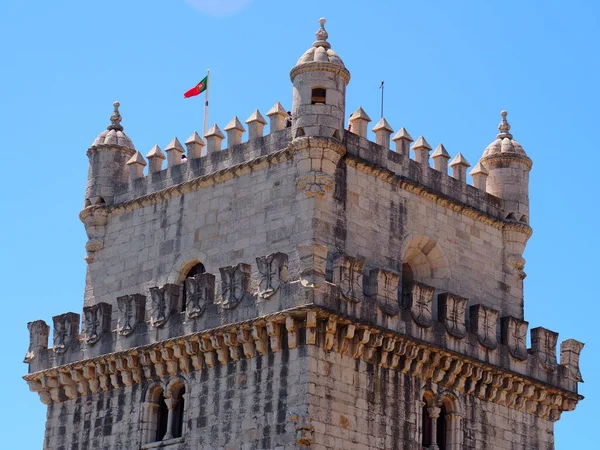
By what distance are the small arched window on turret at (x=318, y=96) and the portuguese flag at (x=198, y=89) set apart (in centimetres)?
633

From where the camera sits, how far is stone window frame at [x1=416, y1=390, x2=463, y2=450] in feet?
131

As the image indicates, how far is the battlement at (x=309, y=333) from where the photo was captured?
3803 centimetres

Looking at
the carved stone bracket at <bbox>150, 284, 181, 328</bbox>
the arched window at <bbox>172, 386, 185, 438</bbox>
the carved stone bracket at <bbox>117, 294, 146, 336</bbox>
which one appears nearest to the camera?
the arched window at <bbox>172, 386, 185, 438</bbox>

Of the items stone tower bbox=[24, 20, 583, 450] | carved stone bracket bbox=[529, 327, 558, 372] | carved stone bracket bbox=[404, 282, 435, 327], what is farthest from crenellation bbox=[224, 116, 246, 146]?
carved stone bracket bbox=[529, 327, 558, 372]

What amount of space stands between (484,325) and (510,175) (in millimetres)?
5254

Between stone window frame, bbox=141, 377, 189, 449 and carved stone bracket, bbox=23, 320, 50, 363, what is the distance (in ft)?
13.7

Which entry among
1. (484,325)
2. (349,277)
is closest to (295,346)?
(349,277)

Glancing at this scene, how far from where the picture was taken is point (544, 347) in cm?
4322

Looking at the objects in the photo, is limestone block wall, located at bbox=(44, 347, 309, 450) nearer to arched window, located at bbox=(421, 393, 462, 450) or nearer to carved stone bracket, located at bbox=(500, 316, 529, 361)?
arched window, located at bbox=(421, 393, 462, 450)

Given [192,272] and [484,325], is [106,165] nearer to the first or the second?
[192,272]

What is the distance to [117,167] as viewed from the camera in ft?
149

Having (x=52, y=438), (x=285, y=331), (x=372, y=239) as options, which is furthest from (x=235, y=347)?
(x=52, y=438)

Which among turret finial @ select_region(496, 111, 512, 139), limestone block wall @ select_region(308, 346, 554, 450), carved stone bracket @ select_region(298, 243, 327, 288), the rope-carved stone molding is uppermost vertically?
turret finial @ select_region(496, 111, 512, 139)

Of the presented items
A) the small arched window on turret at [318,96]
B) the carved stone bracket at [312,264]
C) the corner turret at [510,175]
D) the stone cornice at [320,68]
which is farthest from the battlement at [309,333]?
the stone cornice at [320,68]
